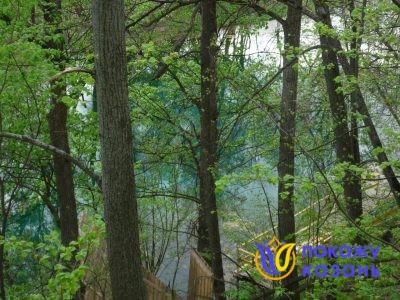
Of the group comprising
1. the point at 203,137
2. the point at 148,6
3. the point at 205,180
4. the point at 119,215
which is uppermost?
the point at 148,6

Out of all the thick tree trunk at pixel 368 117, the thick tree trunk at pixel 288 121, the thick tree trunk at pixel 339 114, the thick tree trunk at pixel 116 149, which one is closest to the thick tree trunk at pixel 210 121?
the thick tree trunk at pixel 288 121

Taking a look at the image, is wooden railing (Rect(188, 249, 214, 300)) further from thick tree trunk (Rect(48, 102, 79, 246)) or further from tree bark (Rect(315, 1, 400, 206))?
tree bark (Rect(315, 1, 400, 206))

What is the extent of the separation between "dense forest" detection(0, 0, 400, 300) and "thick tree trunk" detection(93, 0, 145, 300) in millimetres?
14

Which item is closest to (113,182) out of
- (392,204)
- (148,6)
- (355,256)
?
(355,256)

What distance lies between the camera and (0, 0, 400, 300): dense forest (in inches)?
216

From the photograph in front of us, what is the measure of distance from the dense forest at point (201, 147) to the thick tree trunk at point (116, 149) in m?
0.01

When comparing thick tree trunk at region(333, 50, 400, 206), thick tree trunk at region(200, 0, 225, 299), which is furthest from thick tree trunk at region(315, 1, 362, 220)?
thick tree trunk at region(200, 0, 225, 299)

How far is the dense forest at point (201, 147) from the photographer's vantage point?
5488 mm

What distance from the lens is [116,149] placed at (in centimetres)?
539

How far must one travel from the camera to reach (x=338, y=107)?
8.39 metres

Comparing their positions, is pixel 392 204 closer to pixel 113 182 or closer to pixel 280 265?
pixel 280 265

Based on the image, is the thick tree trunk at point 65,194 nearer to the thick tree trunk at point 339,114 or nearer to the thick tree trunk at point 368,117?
the thick tree trunk at point 339,114

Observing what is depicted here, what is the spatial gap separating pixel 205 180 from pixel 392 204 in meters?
3.28

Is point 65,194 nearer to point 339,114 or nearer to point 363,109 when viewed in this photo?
point 339,114
